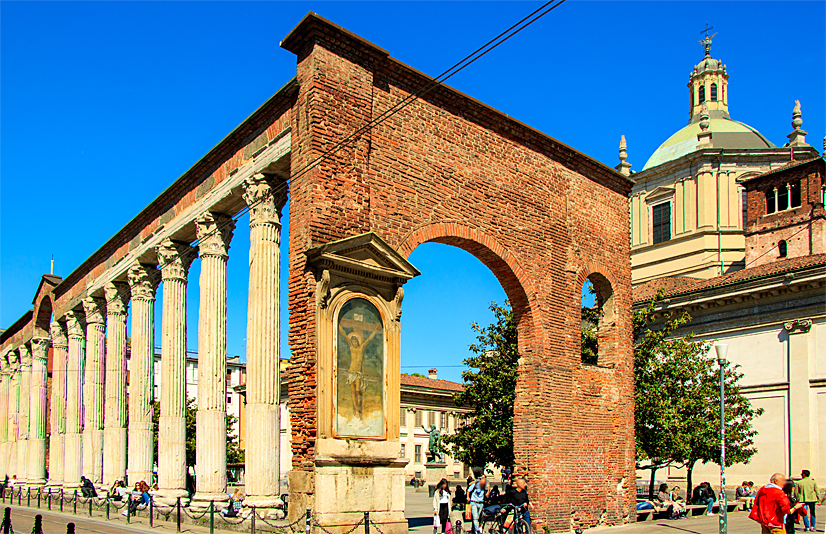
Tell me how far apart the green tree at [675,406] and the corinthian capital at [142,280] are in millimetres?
15854

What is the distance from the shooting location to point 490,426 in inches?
966

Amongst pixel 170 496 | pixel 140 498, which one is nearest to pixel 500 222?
pixel 170 496

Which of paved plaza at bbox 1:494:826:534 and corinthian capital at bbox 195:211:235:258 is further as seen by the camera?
corinthian capital at bbox 195:211:235:258

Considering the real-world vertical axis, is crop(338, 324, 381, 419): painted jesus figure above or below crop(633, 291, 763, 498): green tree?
above

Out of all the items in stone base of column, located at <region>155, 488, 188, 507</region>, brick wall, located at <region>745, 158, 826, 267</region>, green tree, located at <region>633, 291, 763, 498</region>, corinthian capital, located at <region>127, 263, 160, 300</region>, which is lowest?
stone base of column, located at <region>155, 488, 188, 507</region>

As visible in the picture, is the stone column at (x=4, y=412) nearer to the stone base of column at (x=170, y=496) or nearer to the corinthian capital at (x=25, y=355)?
the corinthian capital at (x=25, y=355)

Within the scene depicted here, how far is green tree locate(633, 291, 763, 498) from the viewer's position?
906 inches

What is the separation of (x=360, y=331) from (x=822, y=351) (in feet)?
82.1

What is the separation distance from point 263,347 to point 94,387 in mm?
15480

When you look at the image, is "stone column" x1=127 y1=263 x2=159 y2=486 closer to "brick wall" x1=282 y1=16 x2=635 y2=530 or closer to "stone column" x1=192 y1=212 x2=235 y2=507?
"stone column" x1=192 y1=212 x2=235 y2=507

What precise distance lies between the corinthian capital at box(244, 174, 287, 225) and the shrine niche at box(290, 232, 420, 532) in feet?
14.6

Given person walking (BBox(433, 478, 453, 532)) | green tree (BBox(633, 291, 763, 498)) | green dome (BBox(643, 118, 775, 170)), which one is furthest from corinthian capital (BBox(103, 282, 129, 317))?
green dome (BBox(643, 118, 775, 170))

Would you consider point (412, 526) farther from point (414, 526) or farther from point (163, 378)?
point (163, 378)

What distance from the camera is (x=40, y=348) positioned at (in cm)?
3516
